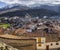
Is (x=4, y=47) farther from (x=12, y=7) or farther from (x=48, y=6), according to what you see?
(x=48, y=6)

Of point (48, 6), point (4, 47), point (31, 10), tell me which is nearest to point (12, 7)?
point (31, 10)

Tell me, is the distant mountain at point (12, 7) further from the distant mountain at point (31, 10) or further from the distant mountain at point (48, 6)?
the distant mountain at point (48, 6)

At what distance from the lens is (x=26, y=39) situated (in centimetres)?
550

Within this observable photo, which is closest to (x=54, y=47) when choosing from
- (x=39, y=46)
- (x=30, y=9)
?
(x=39, y=46)

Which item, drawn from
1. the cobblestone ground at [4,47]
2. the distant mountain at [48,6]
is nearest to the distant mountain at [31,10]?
the distant mountain at [48,6]

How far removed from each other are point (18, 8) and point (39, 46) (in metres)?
1.08

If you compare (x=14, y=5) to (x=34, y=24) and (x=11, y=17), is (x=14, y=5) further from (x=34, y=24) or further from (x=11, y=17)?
(x=34, y=24)

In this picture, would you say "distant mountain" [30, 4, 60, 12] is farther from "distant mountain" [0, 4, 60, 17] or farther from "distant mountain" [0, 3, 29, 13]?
"distant mountain" [0, 3, 29, 13]

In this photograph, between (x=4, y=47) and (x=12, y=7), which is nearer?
(x=4, y=47)

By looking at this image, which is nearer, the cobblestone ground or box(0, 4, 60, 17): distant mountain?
the cobblestone ground

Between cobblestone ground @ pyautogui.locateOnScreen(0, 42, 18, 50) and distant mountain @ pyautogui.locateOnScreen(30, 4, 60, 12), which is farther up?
distant mountain @ pyautogui.locateOnScreen(30, 4, 60, 12)

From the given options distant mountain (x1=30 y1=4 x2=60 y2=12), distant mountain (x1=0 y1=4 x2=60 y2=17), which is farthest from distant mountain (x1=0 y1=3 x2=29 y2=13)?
distant mountain (x1=30 y1=4 x2=60 y2=12)

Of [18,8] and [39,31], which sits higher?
[18,8]

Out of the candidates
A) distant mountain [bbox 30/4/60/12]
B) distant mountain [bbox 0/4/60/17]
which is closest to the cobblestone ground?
distant mountain [bbox 0/4/60/17]
